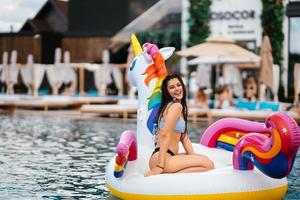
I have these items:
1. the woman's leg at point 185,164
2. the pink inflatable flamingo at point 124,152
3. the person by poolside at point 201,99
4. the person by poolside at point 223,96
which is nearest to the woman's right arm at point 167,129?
the woman's leg at point 185,164

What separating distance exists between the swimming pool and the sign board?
415 inches

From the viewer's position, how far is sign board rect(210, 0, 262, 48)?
27688 mm

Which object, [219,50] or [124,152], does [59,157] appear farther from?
[219,50]

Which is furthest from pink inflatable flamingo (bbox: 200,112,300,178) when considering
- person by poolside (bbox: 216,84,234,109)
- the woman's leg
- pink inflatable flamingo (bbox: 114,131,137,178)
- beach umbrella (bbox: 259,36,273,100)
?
beach umbrella (bbox: 259,36,273,100)

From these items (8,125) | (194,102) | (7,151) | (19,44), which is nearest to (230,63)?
(194,102)

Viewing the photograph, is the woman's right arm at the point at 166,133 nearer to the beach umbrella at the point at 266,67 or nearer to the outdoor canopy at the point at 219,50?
the outdoor canopy at the point at 219,50

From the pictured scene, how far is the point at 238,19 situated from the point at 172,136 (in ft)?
72.5

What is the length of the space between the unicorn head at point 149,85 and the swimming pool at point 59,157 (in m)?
0.88

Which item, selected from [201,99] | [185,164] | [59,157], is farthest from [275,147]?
[201,99]

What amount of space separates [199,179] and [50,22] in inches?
1524

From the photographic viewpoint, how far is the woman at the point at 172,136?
6.46 metres

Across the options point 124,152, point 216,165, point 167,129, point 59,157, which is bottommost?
point 59,157

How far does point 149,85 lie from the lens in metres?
7.56

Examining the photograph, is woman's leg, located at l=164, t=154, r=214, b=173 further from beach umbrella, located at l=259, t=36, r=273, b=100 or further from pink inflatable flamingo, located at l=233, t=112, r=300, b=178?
beach umbrella, located at l=259, t=36, r=273, b=100
